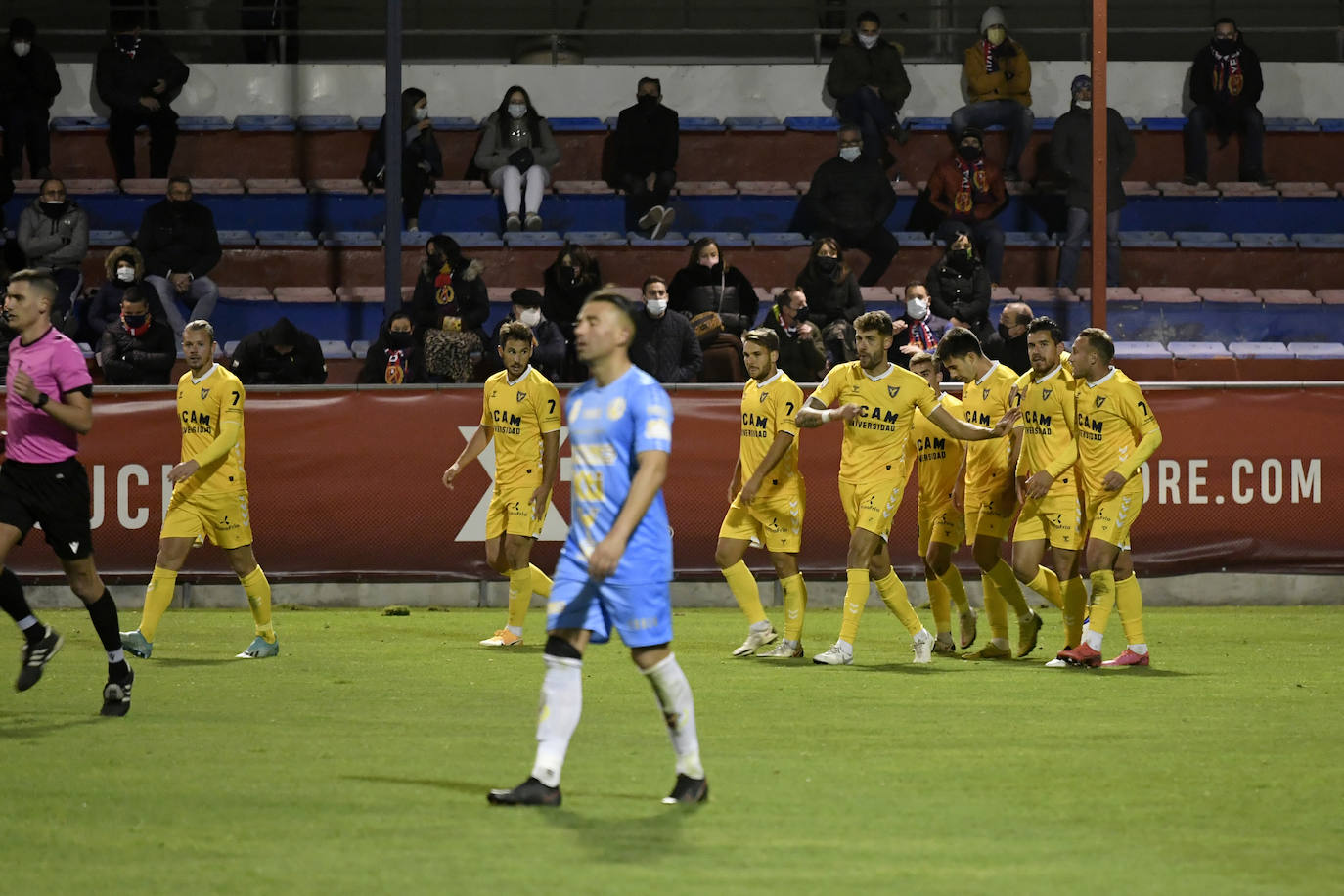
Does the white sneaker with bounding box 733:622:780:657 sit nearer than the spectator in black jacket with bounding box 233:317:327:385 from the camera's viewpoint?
Yes

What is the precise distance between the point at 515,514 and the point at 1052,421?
12.6 feet

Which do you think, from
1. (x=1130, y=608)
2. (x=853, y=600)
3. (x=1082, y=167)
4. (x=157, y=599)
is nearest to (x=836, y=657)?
(x=853, y=600)

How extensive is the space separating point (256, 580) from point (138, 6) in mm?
13812

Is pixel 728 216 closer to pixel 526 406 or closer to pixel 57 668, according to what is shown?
Result: pixel 526 406

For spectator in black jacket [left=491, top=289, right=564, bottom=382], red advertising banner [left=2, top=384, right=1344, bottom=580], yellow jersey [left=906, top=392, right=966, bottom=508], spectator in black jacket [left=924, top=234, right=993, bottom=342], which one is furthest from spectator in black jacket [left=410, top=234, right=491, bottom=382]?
yellow jersey [left=906, top=392, right=966, bottom=508]

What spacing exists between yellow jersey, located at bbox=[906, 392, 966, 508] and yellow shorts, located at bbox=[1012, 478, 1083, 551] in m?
0.68

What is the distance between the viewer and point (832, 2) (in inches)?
1004

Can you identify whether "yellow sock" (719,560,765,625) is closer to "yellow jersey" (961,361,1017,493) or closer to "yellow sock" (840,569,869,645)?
"yellow sock" (840,569,869,645)

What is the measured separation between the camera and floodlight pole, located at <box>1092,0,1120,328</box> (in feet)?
56.0

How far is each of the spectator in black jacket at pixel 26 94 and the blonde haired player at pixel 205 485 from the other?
35.9 ft

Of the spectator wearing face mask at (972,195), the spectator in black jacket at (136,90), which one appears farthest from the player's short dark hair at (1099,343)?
the spectator in black jacket at (136,90)

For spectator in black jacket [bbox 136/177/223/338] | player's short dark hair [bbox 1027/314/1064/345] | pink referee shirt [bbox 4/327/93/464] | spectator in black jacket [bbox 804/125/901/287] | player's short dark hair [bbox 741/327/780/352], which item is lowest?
pink referee shirt [bbox 4/327/93/464]

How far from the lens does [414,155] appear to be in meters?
21.6

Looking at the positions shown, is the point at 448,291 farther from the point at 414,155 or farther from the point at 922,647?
the point at 922,647
